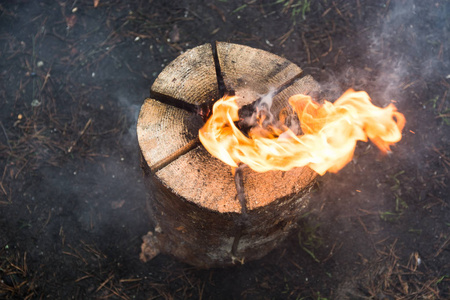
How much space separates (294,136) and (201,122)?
56 centimetres

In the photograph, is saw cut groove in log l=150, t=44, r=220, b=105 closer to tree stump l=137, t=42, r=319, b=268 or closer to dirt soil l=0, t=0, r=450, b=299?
tree stump l=137, t=42, r=319, b=268

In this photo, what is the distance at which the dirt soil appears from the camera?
9.82 feet

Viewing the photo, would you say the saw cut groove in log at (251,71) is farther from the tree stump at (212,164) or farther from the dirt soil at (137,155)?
the dirt soil at (137,155)

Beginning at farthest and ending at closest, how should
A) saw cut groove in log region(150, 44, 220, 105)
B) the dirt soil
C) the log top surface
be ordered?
1. the dirt soil
2. saw cut groove in log region(150, 44, 220, 105)
3. the log top surface

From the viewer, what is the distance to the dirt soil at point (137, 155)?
2994 mm

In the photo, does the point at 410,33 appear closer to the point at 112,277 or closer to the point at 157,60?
the point at 157,60

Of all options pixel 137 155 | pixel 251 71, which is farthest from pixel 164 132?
pixel 137 155

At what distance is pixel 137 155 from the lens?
3408 mm

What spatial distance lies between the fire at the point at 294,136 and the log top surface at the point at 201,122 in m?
0.06

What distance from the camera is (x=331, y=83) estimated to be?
360 centimetres

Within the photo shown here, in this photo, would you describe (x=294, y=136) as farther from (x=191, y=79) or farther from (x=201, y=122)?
(x=191, y=79)

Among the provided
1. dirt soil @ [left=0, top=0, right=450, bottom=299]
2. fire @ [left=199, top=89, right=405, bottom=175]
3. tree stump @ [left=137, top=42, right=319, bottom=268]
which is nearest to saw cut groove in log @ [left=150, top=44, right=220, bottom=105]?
tree stump @ [left=137, top=42, right=319, bottom=268]

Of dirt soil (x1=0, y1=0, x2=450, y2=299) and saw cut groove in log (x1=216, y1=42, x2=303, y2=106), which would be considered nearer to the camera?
saw cut groove in log (x1=216, y1=42, x2=303, y2=106)

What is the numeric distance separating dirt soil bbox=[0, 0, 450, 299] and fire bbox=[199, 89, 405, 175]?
0.81m
